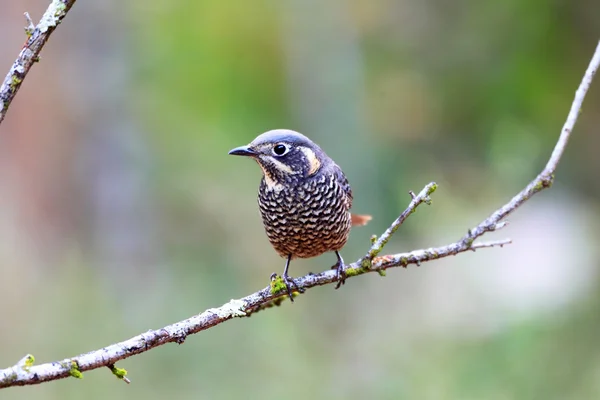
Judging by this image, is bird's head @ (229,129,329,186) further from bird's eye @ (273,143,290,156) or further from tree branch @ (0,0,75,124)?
tree branch @ (0,0,75,124)

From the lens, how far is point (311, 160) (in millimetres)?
3092

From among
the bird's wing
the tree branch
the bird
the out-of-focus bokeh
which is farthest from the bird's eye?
the out-of-focus bokeh

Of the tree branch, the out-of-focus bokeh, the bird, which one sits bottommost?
the tree branch

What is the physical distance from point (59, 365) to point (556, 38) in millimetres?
4856

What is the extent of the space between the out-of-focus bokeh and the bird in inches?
102

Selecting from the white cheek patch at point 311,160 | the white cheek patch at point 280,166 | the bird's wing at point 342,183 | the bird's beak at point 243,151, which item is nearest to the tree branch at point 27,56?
the bird's beak at point 243,151

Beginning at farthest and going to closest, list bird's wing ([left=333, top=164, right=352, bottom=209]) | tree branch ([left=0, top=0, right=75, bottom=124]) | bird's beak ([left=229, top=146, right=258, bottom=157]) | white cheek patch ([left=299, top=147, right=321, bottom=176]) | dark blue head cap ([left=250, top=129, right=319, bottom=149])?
bird's wing ([left=333, top=164, right=352, bottom=209])
white cheek patch ([left=299, top=147, right=321, bottom=176])
dark blue head cap ([left=250, top=129, right=319, bottom=149])
bird's beak ([left=229, top=146, right=258, bottom=157])
tree branch ([left=0, top=0, right=75, bottom=124])

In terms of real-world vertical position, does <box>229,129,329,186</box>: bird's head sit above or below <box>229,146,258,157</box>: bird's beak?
above

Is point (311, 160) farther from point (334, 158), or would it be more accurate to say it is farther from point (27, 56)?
point (334, 158)

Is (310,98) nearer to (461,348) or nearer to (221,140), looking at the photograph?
(221,140)

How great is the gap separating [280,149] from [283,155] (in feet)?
0.13

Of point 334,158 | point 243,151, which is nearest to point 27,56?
point 243,151

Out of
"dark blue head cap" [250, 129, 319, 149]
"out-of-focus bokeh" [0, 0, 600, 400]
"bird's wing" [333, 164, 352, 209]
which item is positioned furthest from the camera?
"out-of-focus bokeh" [0, 0, 600, 400]

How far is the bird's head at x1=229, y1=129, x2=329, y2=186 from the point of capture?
9.64 ft
